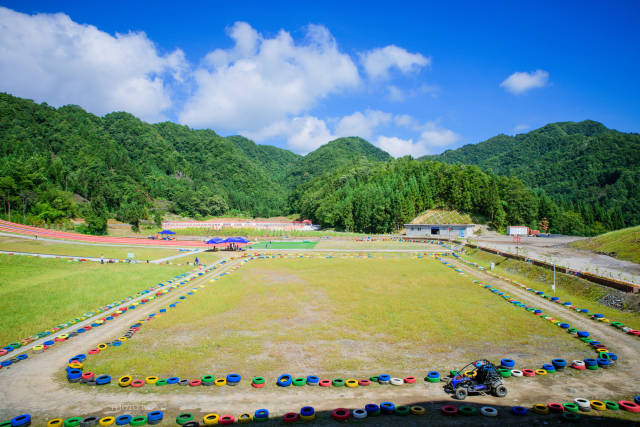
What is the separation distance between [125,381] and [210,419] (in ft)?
14.6

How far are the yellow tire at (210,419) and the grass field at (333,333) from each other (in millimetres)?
2995

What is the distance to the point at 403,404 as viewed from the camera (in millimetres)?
10391

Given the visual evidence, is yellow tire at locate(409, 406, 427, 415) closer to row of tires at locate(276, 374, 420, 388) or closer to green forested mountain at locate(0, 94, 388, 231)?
row of tires at locate(276, 374, 420, 388)

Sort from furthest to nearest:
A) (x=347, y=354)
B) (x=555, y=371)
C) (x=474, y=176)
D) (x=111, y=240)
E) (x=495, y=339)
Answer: (x=474, y=176), (x=111, y=240), (x=495, y=339), (x=347, y=354), (x=555, y=371)

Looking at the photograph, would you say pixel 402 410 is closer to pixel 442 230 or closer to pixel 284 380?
pixel 284 380

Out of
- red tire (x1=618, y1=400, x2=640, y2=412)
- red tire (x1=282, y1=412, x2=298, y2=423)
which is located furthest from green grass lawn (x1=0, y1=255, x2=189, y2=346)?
red tire (x1=618, y1=400, x2=640, y2=412)

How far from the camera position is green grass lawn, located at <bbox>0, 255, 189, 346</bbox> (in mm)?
18188

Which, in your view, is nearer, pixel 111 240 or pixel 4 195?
pixel 111 240

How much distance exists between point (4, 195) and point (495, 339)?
83.9m

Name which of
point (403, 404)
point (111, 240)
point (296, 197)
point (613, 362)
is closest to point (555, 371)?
point (613, 362)

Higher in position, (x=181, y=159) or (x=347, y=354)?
(x=181, y=159)

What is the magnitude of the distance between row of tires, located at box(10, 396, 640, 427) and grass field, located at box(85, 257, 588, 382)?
8.21ft

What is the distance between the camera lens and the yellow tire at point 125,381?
Result: 11750 mm

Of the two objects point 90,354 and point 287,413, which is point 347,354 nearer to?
point 287,413
